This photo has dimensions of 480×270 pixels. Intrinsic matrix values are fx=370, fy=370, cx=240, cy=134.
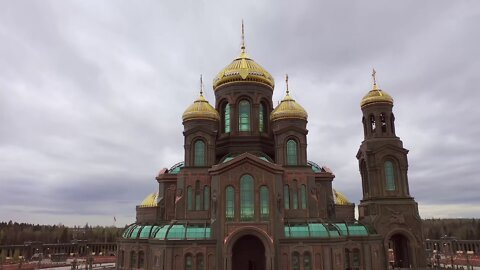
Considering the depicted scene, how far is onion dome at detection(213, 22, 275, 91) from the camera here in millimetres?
44344

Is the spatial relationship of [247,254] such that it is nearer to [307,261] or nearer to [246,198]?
[246,198]

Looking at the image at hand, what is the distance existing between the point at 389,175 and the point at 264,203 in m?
16.3

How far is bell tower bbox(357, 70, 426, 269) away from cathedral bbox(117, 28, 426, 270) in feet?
0.36

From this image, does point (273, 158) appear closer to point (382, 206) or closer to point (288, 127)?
point (288, 127)

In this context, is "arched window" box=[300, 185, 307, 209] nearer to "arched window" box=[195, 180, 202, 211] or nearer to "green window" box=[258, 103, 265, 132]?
"green window" box=[258, 103, 265, 132]

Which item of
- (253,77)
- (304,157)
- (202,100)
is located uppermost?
(253,77)

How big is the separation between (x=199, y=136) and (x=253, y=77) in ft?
34.5

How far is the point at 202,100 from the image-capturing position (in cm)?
4225

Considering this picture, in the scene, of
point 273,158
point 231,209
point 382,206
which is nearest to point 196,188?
point 231,209

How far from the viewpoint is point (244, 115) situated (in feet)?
143

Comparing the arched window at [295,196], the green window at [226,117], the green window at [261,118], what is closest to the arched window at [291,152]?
the arched window at [295,196]

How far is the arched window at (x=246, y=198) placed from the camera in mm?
33812

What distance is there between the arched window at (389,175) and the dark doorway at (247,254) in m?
16.3

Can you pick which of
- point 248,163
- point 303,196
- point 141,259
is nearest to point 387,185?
point 303,196
